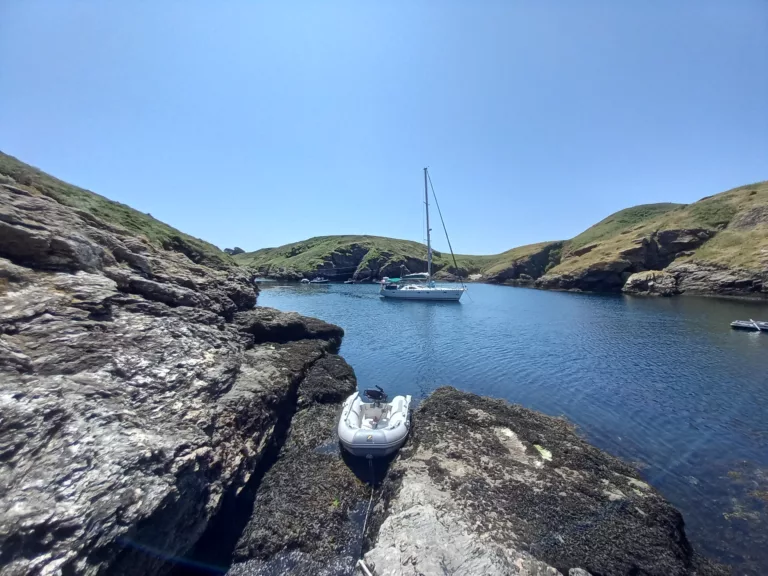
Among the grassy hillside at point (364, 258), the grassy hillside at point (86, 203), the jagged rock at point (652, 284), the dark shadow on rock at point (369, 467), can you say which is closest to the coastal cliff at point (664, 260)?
the jagged rock at point (652, 284)

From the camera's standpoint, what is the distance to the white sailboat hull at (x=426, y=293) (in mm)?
66625

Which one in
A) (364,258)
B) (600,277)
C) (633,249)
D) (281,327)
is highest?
(364,258)

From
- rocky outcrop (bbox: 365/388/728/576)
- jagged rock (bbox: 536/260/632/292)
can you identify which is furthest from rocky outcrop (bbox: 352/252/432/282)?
rocky outcrop (bbox: 365/388/728/576)

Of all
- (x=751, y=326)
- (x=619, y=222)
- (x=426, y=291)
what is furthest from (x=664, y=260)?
(x=619, y=222)

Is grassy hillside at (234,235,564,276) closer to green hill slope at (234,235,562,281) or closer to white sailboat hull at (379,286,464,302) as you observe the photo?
green hill slope at (234,235,562,281)

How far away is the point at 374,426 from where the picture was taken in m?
15.2

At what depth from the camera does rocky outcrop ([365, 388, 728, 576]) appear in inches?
328

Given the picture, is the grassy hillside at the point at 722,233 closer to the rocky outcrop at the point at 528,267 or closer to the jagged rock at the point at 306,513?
the rocky outcrop at the point at 528,267

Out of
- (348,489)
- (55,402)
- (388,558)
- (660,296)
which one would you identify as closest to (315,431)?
(348,489)

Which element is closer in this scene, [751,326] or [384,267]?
[751,326]

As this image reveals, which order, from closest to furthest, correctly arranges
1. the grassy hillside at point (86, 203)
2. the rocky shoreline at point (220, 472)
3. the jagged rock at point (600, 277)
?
the rocky shoreline at point (220, 472)
the grassy hillside at point (86, 203)
the jagged rock at point (600, 277)

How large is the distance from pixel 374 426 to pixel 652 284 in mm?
81426

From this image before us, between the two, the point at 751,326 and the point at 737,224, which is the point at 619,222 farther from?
the point at 751,326

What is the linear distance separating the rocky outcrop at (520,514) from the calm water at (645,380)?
2.08m
